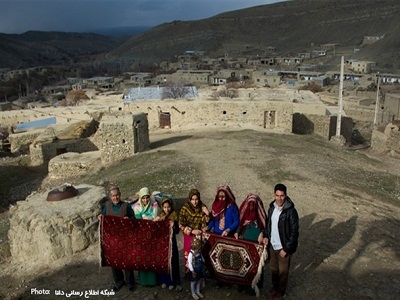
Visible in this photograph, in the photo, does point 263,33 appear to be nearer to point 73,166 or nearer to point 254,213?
point 73,166

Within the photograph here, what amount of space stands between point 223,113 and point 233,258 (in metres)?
15.6

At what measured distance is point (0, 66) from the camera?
369 ft

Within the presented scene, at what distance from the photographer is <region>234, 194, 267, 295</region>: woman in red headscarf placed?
5.30 meters

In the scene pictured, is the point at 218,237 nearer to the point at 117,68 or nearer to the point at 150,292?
the point at 150,292

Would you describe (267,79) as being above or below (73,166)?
above

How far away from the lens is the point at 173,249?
17.9 feet

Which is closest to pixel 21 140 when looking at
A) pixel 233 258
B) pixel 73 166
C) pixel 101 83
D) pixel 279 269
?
pixel 73 166

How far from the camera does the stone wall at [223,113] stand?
65.9ft

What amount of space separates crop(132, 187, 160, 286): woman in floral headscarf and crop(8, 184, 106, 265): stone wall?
178 cm

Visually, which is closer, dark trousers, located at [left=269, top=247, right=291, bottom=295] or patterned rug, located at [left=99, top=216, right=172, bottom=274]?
dark trousers, located at [left=269, top=247, right=291, bottom=295]

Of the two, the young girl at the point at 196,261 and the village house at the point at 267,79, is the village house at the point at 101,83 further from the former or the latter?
the young girl at the point at 196,261

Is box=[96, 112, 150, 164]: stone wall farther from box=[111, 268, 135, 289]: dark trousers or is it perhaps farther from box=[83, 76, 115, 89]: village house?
box=[83, 76, 115, 89]: village house

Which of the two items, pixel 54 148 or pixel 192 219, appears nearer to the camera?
pixel 192 219

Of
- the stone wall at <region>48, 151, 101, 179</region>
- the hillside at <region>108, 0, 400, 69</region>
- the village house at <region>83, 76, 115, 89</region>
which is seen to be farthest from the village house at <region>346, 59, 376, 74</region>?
the stone wall at <region>48, 151, 101, 179</region>
